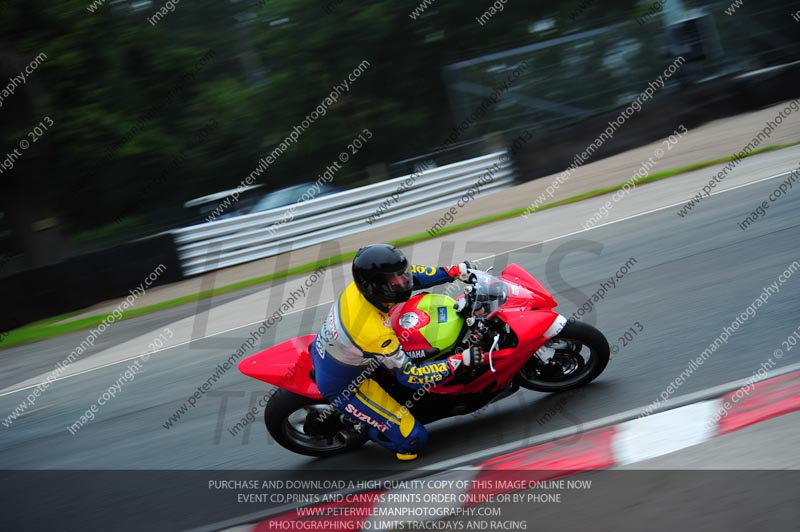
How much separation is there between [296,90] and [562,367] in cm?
2241

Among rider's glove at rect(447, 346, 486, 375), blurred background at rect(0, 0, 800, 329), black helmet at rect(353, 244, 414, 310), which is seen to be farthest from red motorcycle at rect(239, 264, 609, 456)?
blurred background at rect(0, 0, 800, 329)

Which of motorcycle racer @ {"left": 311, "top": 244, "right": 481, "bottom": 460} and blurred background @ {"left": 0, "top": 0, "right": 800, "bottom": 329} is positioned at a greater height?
motorcycle racer @ {"left": 311, "top": 244, "right": 481, "bottom": 460}

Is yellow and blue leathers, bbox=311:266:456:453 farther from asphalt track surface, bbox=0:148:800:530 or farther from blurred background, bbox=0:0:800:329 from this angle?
blurred background, bbox=0:0:800:329

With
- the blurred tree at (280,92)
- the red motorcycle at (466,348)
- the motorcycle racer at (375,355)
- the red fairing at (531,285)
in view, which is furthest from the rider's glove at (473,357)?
the blurred tree at (280,92)

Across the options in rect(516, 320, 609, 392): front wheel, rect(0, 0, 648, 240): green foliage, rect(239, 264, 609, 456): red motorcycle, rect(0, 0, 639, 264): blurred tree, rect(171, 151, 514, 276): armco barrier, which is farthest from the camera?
rect(0, 0, 648, 240): green foliage

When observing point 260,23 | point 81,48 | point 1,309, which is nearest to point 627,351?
point 1,309

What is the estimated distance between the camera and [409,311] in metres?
5.12

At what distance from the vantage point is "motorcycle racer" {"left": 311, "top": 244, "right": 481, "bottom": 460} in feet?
15.3

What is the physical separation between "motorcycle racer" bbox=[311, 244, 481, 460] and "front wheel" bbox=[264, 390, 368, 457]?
1.05 feet

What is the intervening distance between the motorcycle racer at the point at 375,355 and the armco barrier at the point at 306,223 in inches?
390

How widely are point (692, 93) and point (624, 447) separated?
585 inches

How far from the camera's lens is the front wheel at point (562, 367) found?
5.23 meters

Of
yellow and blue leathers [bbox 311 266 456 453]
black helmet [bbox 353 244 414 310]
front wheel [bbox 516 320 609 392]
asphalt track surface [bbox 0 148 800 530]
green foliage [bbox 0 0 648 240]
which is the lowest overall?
green foliage [bbox 0 0 648 240]

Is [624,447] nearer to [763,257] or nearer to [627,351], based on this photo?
[627,351]
